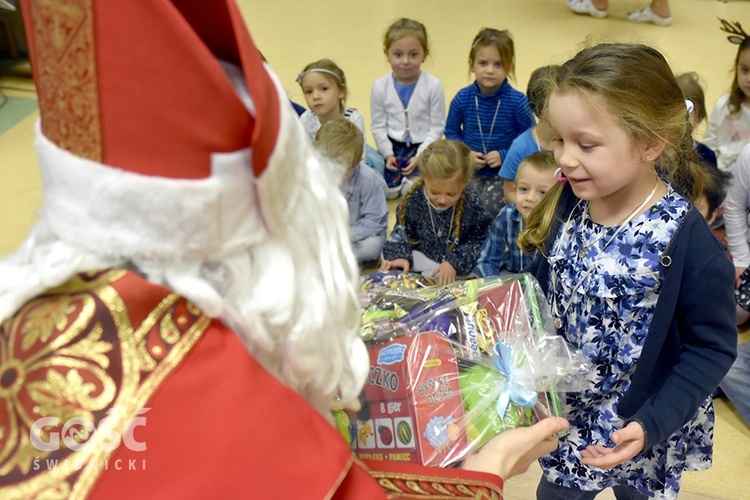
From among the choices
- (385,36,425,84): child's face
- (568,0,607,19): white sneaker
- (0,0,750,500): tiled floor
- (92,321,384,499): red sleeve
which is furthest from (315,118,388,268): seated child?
(568,0,607,19): white sneaker

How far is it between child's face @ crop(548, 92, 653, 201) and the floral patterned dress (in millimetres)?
109

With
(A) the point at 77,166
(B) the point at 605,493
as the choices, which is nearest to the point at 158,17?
(A) the point at 77,166

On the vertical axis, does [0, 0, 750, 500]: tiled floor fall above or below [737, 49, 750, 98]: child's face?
below

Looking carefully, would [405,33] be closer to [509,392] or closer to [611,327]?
[611,327]

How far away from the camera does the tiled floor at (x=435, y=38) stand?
378 centimetres

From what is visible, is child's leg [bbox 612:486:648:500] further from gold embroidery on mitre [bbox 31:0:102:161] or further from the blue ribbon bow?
gold embroidery on mitre [bbox 31:0:102:161]

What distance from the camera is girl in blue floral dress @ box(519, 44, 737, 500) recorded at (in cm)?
119

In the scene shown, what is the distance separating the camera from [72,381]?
26.6 inches

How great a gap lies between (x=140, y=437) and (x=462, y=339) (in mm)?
643

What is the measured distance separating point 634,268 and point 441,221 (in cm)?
147

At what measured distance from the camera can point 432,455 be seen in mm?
1063

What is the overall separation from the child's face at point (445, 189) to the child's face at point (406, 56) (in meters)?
1.04

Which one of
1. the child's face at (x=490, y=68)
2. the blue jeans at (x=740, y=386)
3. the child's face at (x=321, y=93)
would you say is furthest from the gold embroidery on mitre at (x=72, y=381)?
the child's face at (x=490, y=68)

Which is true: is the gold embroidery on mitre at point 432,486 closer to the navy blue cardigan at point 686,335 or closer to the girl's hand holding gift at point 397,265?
the navy blue cardigan at point 686,335
